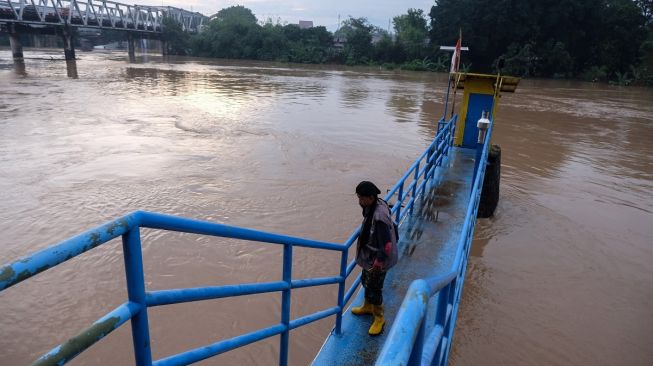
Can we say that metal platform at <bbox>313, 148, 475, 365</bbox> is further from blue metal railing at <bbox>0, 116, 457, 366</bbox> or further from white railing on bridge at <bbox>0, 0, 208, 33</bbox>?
white railing on bridge at <bbox>0, 0, 208, 33</bbox>

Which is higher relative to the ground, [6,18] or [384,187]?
[6,18]

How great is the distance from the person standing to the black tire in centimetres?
489

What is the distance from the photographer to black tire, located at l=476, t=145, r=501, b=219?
7.73 metres

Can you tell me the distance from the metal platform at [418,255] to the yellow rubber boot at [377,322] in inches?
2.2

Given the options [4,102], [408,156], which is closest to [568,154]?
[408,156]

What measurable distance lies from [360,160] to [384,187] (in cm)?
212

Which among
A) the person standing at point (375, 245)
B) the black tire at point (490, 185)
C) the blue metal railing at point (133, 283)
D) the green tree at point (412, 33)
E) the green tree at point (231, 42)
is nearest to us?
the blue metal railing at point (133, 283)

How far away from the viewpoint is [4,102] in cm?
1777

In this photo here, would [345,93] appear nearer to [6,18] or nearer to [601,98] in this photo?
[601,98]

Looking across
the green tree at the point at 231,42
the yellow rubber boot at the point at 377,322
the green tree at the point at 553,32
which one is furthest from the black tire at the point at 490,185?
the green tree at the point at 231,42

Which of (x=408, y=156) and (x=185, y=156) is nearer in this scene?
(x=185, y=156)

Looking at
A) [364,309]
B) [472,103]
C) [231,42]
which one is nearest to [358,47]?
[231,42]

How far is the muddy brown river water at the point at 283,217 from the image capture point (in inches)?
200

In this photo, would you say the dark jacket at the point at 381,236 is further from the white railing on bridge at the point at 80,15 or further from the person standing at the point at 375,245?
the white railing on bridge at the point at 80,15
